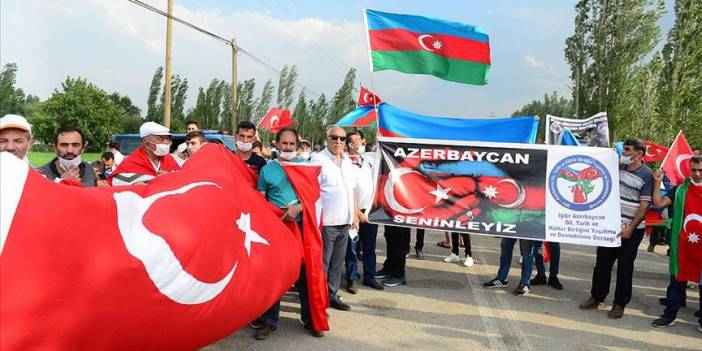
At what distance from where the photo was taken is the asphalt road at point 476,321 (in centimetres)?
443

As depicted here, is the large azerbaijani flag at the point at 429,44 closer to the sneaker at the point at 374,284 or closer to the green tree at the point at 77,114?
the sneaker at the point at 374,284

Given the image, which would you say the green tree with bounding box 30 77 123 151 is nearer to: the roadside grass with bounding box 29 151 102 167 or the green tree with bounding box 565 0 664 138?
the roadside grass with bounding box 29 151 102 167

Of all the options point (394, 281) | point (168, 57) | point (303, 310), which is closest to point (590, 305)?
point (394, 281)

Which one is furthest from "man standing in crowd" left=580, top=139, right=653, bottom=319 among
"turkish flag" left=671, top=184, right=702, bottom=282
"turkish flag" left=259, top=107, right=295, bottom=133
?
"turkish flag" left=259, top=107, right=295, bottom=133

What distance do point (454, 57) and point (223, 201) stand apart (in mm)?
3520

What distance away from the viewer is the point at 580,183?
223 inches

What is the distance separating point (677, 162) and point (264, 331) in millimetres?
6466

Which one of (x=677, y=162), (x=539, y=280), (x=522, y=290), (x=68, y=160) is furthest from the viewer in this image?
(x=677, y=162)

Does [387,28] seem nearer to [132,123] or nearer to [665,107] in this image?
[665,107]

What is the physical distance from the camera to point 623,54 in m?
27.0

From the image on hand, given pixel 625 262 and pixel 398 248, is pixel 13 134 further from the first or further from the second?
pixel 625 262

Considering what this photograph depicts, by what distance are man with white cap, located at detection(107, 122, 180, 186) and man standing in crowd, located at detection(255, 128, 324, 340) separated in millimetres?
1014

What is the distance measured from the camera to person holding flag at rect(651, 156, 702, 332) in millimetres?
5137

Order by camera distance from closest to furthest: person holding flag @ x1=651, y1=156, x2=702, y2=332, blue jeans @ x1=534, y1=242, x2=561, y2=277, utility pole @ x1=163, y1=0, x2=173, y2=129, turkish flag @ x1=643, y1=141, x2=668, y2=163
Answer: person holding flag @ x1=651, y1=156, x2=702, y2=332 → blue jeans @ x1=534, y1=242, x2=561, y2=277 → turkish flag @ x1=643, y1=141, x2=668, y2=163 → utility pole @ x1=163, y1=0, x2=173, y2=129
